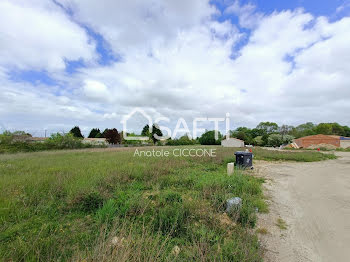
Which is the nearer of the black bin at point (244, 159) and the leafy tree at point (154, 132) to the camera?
the black bin at point (244, 159)

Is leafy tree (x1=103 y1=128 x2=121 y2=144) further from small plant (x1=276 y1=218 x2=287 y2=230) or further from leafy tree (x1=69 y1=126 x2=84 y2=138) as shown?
small plant (x1=276 y1=218 x2=287 y2=230)

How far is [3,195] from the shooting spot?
3699 millimetres

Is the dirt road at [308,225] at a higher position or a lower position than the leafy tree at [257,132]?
lower

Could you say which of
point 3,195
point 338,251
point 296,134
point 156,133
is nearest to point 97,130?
point 156,133

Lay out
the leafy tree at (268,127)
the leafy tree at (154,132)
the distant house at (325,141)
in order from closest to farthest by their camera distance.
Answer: the distant house at (325,141)
the leafy tree at (154,132)
the leafy tree at (268,127)

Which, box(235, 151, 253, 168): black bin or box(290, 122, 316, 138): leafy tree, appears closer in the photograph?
box(235, 151, 253, 168): black bin

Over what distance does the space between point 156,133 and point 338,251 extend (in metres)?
50.2

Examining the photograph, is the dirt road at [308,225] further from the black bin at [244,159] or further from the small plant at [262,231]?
the black bin at [244,159]

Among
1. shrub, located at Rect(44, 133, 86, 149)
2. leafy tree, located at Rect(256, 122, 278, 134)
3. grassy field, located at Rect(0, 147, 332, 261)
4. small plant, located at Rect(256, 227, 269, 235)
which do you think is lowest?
small plant, located at Rect(256, 227, 269, 235)

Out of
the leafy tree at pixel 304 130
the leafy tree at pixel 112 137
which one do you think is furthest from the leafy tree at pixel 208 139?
the leafy tree at pixel 304 130

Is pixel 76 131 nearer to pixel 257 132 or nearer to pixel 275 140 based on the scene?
pixel 275 140

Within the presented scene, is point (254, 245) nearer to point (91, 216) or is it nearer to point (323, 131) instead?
point (91, 216)

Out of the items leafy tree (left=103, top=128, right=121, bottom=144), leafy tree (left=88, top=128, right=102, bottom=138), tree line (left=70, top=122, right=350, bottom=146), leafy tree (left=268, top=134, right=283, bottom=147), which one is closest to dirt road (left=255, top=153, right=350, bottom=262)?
tree line (left=70, top=122, right=350, bottom=146)

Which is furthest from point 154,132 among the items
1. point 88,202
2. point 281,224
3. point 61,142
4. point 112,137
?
point 281,224
